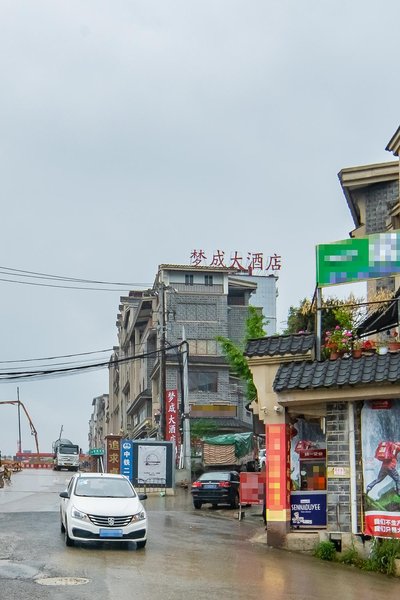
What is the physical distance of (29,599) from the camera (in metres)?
11.8

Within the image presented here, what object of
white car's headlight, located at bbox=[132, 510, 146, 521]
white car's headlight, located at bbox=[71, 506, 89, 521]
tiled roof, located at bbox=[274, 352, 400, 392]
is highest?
tiled roof, located at bbox=[274, 352, 400, 392]

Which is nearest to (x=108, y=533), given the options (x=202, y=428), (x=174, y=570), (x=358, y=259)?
(x=174, y=570)

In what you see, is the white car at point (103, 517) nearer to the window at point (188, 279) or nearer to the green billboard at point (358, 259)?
the green billboard at point (358, 259)

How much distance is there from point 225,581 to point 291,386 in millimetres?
4734

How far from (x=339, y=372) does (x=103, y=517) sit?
5546mm

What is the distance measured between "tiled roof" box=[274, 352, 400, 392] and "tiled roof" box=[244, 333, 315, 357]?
1.97ft

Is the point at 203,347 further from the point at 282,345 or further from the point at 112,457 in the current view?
the point at 282,345

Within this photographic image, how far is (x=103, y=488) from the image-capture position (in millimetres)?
19391

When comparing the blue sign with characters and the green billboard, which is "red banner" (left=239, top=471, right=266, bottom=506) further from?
the green billboard

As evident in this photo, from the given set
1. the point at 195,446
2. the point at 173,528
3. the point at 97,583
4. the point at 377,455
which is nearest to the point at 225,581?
the point at 97,583

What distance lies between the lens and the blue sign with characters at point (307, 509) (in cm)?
1834

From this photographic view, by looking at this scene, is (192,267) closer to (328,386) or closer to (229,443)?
(229,443)

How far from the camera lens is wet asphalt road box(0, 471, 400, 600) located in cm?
1268

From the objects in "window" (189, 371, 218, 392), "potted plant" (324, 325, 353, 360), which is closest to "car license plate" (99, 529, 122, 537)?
"potted plant" (324, 325, 353, 360)
